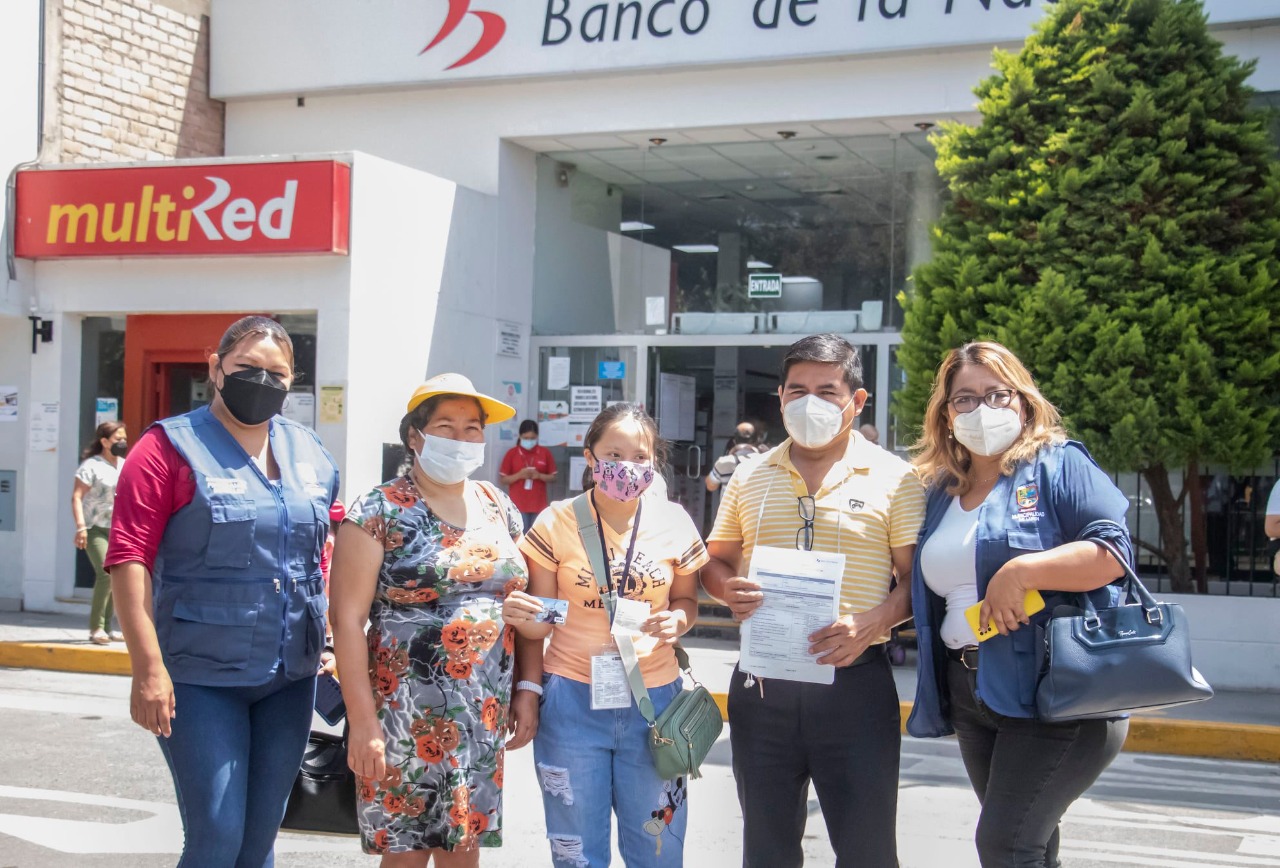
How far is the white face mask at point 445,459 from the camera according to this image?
373cm

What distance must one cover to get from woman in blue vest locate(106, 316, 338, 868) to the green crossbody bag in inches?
34.5

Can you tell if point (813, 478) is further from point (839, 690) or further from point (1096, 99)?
point (1096, 99)

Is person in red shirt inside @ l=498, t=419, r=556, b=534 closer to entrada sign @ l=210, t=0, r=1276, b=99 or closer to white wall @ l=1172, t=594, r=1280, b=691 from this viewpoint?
entrada sign @ l=210, t=0, r=1276, b=99

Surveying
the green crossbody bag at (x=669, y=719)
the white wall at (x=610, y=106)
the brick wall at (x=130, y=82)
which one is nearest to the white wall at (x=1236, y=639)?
the white wall at (x=610, y=106)

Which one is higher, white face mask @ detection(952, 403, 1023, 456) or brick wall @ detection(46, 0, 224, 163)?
Answer: brick wall @ detection(46, 0, 224, 163)

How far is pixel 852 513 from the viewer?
3648 millimetres

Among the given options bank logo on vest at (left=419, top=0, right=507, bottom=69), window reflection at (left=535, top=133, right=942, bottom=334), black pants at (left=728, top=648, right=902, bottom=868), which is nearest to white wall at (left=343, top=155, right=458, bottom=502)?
bank logo on vest at (left=419, top=0, right=507, bottom=69)

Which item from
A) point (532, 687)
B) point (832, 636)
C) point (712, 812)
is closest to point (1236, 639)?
point (712, 812)

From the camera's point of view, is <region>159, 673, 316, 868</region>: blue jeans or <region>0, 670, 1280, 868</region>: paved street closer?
<region>159, 673, 316, 868</region>: blue jeans

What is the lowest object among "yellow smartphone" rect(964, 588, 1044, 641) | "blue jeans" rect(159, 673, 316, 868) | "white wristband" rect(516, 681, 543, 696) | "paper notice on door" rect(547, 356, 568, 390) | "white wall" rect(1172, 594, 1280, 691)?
"white wall" rect(1172, 594, 1280, 691)

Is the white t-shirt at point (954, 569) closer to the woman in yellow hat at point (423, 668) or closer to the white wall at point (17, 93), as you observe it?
the woman in yellow hat at point (423, 668)

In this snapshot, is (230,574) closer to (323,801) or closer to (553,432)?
(323,801)

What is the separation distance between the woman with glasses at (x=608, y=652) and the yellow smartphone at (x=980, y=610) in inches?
33.1

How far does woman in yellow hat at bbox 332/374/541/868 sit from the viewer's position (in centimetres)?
359
